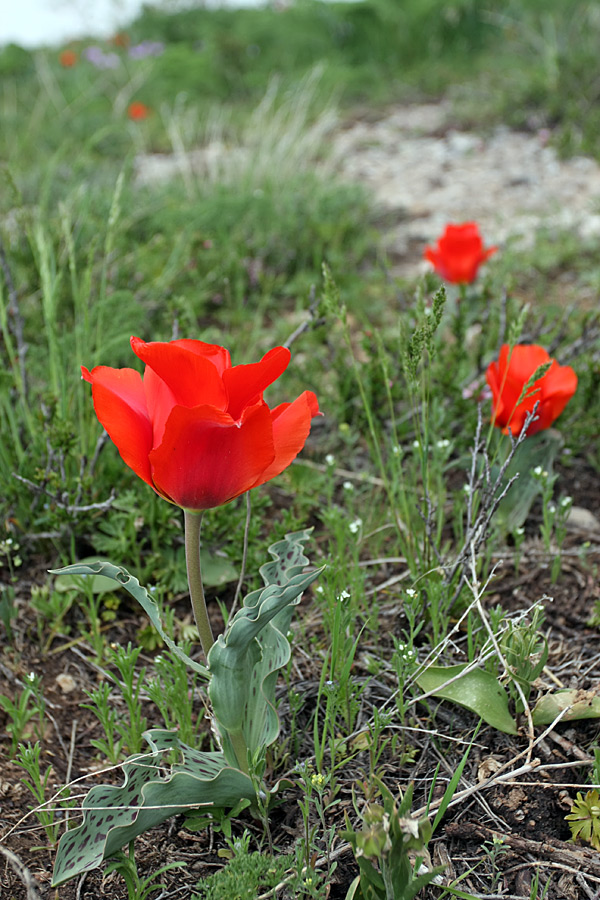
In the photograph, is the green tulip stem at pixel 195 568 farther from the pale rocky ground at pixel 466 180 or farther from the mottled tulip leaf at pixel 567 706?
the pale rocky ground at pixel 466 180

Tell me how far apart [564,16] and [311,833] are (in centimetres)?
818

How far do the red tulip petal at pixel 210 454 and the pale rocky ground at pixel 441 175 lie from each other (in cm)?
274

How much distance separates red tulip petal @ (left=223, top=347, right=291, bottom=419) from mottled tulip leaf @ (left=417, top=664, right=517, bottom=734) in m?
0.66

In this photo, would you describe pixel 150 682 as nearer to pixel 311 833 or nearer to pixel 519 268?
pixel 311 833

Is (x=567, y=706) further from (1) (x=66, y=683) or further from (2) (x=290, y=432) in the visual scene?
(1) (x=66, y=683)

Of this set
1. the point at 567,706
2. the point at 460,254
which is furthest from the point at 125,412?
the point at 460,254

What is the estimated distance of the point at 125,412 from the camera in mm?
1065

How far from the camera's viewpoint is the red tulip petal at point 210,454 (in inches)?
39.4

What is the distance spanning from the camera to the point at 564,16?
289 inches

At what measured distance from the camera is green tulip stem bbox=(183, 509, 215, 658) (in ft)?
3.76

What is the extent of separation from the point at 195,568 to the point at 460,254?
5.75ft

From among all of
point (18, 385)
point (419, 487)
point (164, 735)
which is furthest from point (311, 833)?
point (18, 385)

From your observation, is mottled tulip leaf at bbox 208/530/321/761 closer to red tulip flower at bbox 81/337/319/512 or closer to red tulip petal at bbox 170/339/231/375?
red tulip flower at bbox 81/337/319/512

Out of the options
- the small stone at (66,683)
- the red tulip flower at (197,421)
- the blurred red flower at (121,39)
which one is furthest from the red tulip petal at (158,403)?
the blurred red flower at (121,39)
